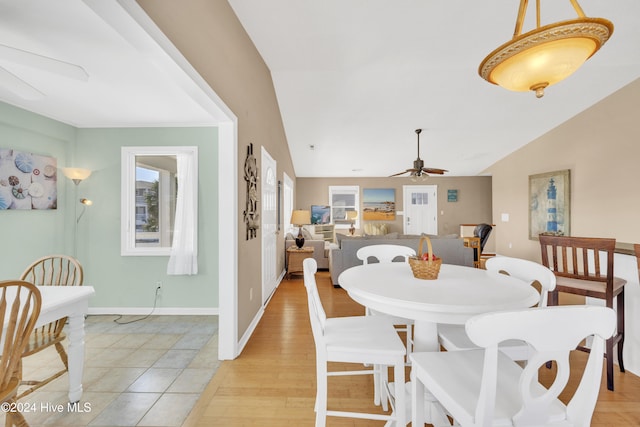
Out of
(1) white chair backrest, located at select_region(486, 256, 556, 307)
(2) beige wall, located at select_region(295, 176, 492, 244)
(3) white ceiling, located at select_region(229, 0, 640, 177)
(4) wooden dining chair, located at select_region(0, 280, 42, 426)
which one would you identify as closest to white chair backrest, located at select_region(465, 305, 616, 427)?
(1) white chair backrest, located at select_region(486, 256, 556, 307)

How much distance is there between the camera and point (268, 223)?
3635 millimetres

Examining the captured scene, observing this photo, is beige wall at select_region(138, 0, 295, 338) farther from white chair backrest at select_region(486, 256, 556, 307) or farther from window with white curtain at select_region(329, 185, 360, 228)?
window with white curtain at select_region(329, 185, 360, 228)

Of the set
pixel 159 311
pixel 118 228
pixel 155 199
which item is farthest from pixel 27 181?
pixel 159 311

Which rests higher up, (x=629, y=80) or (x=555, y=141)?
(x=629, y=80)

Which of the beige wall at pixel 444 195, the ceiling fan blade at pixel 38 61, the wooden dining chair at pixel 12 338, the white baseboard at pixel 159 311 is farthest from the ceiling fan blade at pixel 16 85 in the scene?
the beige wall at pixel 444 195

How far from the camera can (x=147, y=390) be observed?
181 cm

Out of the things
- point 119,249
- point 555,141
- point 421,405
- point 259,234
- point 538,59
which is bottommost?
point 421,405

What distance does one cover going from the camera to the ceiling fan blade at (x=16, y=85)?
145 cm

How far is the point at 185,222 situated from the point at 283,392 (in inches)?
86.0

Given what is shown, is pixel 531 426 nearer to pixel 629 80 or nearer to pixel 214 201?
pixel 214 201

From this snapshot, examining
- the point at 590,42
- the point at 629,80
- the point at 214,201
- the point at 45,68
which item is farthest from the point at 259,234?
the point at 629,80

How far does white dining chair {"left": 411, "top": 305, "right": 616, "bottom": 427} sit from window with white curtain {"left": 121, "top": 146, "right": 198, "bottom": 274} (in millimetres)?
2904

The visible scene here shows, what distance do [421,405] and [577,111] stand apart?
5923 millimetres

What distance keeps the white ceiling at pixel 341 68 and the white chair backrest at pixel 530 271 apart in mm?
2189
